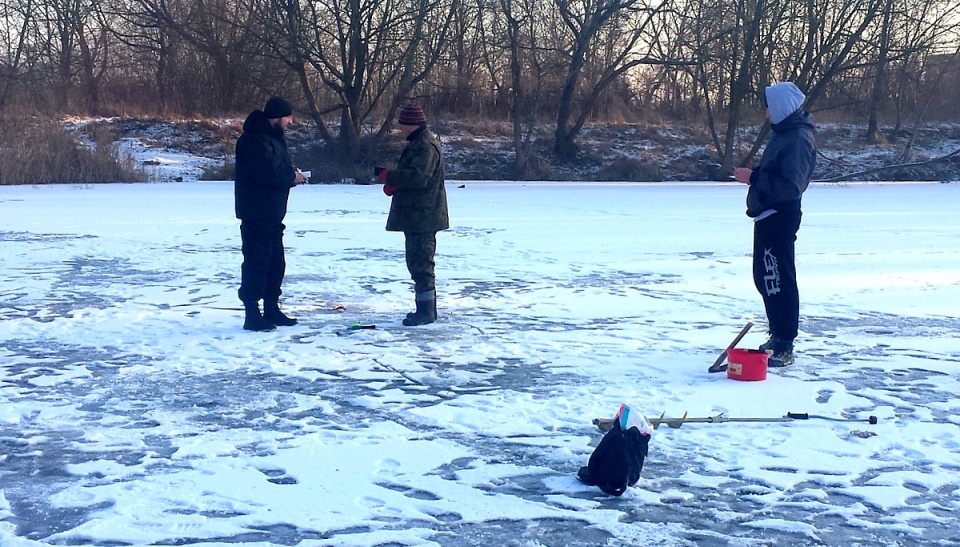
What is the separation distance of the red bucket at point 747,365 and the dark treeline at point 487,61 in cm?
2537

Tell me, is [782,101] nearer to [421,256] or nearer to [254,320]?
[421,256]

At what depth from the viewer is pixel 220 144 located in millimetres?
31922

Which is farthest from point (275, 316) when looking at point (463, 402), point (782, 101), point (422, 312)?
point (782, 101)

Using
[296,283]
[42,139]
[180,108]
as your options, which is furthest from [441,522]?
[180,108]

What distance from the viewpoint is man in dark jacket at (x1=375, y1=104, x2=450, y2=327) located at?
750 cm

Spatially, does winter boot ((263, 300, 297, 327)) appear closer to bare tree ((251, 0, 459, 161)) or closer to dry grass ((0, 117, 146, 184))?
dry grass ((0, 117, 146, 184))

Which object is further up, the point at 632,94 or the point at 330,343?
the point at 632,94

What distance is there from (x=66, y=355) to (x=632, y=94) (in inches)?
1326

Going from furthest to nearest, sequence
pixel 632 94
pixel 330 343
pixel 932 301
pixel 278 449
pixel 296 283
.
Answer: pixel 632 94 → pixel 296 283 → pixel 932 301 → pixel 330 343 → pixel 278 449

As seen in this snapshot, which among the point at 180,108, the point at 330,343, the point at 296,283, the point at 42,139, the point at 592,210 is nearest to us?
the point at 330,343

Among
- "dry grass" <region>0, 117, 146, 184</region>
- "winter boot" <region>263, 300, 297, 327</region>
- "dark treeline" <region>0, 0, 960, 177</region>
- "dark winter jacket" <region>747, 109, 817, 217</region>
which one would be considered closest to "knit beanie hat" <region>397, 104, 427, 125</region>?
"winter boot" <region>263, 300, 297, 327</region>

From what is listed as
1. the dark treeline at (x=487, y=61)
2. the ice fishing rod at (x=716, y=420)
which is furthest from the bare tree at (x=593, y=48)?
the ice fishing rod at (x=716, y=420)

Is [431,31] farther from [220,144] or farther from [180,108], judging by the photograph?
[180,108]

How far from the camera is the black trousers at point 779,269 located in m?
6.33
